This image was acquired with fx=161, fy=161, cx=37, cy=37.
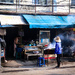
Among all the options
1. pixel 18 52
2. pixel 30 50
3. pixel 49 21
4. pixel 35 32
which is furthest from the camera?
pixel 35 32

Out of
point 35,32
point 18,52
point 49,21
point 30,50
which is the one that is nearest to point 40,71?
point 30,50

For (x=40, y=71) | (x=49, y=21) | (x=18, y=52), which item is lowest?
(x=40, y=71)

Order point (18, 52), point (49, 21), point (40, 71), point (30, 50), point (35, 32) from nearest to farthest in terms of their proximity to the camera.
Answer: point (40, 71)
point (30, 50)
point (49, 21)
point (18, 52)
point (35, 32)

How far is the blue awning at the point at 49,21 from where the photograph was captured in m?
11.0

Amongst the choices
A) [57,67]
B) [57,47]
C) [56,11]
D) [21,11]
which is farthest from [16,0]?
[57,67]

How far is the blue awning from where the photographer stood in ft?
36.0

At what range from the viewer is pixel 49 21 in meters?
11.6

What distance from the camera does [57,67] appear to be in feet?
31.1

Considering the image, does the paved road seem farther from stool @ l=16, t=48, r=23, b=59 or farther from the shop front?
stool @ l=16, t=48, r=23, b=59

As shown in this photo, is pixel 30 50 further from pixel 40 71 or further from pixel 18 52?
pixel 40 71

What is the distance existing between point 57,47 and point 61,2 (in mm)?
5802

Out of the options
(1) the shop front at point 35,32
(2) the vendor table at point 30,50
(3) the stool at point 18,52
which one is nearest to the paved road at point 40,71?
(2) the vendor table at point 30,50

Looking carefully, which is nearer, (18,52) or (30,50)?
(30,50)

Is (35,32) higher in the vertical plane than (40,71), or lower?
higher
